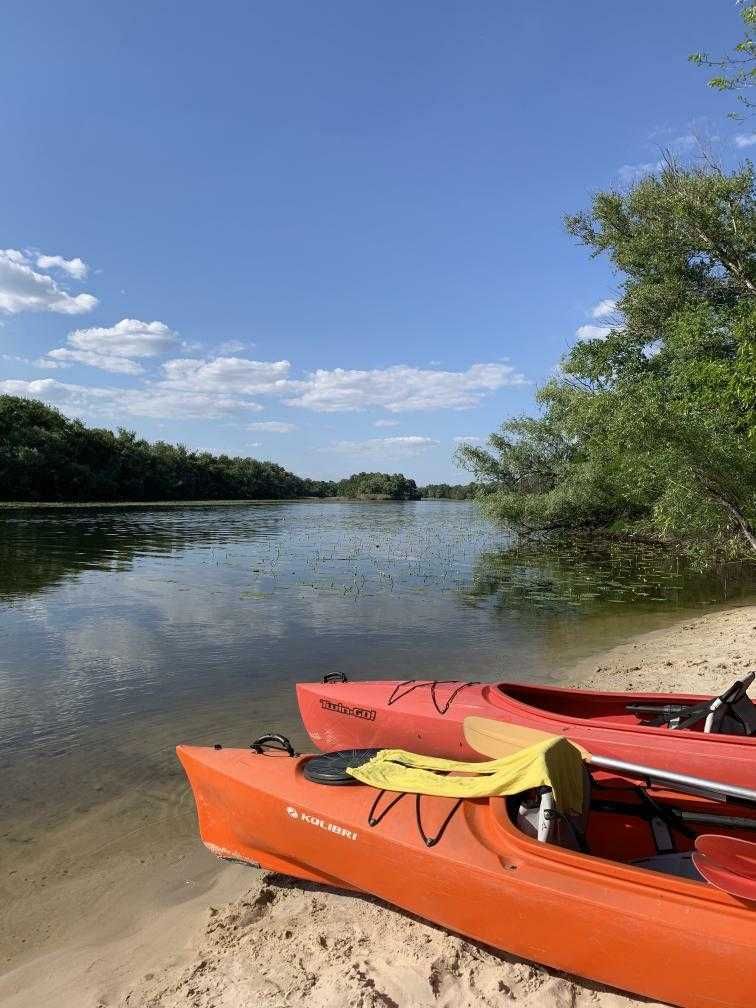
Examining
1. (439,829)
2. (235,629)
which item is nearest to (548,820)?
(439,829)

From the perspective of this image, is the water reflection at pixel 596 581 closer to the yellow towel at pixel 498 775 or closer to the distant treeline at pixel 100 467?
the yellow towel at pixel 498 775

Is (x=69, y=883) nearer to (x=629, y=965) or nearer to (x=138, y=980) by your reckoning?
(x=138, y=980)

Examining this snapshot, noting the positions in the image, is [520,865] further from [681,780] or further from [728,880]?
[681,780]

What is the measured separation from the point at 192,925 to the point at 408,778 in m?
1.43

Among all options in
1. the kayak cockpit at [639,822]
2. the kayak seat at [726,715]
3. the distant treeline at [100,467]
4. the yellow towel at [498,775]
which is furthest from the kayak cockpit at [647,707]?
the distant treeline at [100,467]

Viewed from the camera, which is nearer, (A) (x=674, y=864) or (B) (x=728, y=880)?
(B) (x=728, y=880)

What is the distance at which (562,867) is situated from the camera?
9.42 ft

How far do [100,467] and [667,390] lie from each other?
6646cm

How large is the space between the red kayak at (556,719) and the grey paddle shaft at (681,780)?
1.53 feet

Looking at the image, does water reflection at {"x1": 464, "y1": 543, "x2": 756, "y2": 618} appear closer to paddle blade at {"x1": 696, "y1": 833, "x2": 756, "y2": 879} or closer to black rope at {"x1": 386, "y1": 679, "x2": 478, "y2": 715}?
black rope at {"x1": 386, "y1": 679, "x2": 478, "y2": 715}

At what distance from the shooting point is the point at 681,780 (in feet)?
11.3

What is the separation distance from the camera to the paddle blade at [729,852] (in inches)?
109

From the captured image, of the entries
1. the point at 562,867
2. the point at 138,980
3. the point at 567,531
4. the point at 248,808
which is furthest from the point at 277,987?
the point at 567,531

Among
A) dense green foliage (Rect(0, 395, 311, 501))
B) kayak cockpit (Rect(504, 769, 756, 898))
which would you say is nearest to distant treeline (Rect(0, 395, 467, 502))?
dense green foliage (Rect(0, 395, 311, 501))
